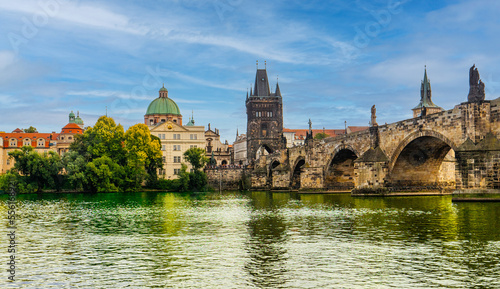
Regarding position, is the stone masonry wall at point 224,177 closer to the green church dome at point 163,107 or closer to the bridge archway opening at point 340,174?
the bridge archway opening at point 340,174

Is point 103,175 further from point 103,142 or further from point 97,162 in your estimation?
point 103,142

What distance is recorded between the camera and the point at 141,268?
562 inches

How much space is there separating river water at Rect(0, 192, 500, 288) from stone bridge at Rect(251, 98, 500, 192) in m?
8.03

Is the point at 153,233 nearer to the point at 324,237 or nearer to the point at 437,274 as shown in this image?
the point at 324,237

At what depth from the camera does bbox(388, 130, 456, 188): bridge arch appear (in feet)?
148

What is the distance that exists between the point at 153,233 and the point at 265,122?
102926 millimetres

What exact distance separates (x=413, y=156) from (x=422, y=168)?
1634 mm

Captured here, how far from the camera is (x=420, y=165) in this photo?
155 ft

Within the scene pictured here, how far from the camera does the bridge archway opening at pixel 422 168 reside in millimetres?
46000

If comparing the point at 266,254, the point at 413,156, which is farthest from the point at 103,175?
the point at 266,254

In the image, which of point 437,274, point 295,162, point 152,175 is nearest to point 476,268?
point 437,274

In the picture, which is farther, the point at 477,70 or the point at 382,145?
the point at 382,145

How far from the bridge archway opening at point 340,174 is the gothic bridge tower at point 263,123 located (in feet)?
191

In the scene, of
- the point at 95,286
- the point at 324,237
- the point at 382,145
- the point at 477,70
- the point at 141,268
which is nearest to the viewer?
the point at 95,286
